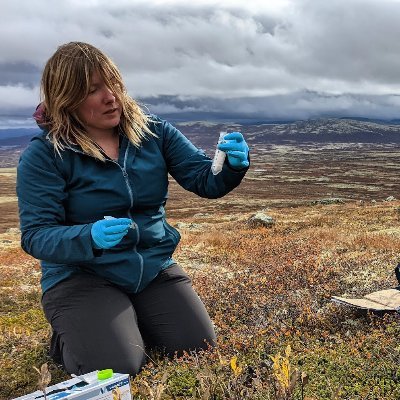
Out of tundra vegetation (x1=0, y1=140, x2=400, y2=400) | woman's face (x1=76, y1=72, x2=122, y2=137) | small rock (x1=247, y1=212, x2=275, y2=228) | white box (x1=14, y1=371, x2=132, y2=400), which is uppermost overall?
woman's face (x1=76, y1=72, x2=122, y2=137)

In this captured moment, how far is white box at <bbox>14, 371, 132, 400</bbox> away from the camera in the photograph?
111 inches

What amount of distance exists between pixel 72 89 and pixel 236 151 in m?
1.60

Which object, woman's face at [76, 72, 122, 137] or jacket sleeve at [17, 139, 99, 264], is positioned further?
woman's face at [76, 72, 122, 137]

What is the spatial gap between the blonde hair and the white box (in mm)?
2005

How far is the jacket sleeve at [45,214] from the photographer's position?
387cm

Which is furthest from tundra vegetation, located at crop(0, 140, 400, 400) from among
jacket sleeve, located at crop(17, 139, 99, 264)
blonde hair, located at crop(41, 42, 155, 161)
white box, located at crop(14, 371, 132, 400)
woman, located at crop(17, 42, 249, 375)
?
blonde hair, located at crop(41, 42, 155, 161)

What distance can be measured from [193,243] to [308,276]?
24.4 feet

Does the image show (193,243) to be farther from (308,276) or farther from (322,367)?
(322,367)

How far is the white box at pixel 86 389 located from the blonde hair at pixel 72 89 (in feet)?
6.58

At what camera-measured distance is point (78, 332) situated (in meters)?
4.14

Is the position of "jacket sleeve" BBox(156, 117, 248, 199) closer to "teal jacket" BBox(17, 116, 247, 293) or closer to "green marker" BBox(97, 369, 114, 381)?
"teal jacket" BBox(17, 116, 247, 293)

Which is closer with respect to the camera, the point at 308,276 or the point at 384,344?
the point at 384,344

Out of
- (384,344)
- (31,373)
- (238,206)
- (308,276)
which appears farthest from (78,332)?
(238,206)

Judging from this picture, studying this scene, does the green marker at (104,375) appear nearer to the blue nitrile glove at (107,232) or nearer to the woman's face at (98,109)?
the blue nitrile glove at (107,232)
